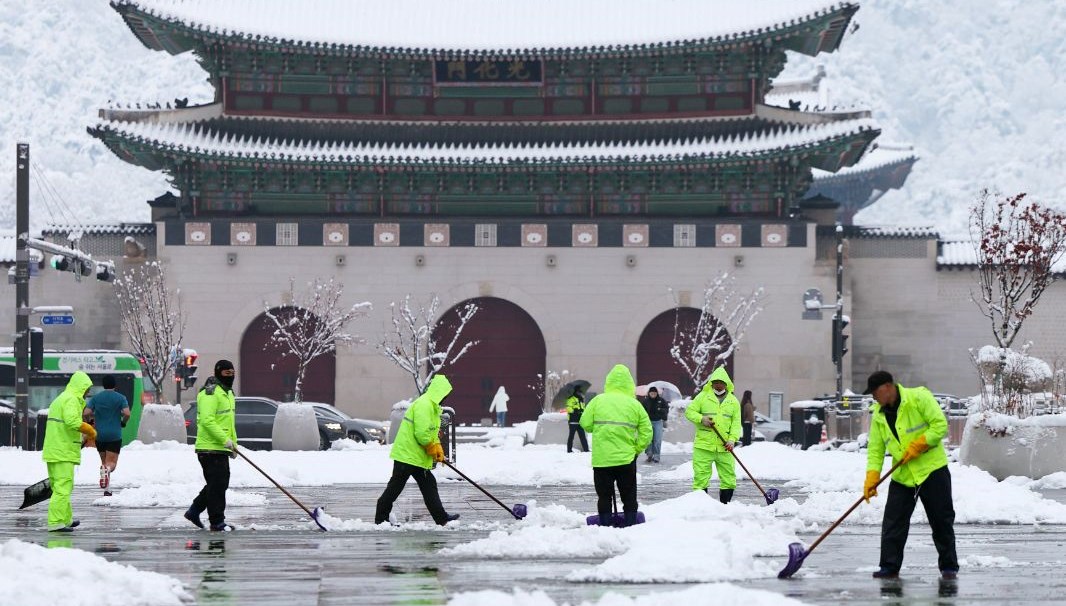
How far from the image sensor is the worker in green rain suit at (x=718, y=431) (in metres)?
18.6

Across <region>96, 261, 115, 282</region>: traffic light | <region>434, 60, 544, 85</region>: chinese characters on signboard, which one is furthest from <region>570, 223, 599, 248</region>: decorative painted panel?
<region>96, 261, 115, 282</region>: traffic light

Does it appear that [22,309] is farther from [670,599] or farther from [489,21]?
[670,599]

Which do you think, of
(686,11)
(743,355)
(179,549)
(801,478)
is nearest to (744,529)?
(179,549)

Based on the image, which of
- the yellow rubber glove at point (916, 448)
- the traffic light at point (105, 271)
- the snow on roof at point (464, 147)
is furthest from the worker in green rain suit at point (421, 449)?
the snow on roof at point (464, 147)

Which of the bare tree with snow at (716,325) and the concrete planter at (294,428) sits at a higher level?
the bare tree with snow at (716,325)

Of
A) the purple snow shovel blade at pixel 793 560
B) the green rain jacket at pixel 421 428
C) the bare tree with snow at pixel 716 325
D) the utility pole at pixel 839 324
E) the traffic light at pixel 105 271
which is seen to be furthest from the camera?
the bare tree with snow at pixel 716 325

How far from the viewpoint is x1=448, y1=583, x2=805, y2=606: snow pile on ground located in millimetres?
10102

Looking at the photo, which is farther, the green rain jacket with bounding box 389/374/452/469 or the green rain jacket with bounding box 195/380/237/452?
the green rain jacket with bounding box 195/380/237/452

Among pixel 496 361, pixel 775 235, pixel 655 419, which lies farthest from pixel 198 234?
pixel 655 419

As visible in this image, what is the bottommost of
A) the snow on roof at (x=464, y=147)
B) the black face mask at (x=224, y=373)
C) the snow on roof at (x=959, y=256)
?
the black face mask at (x=224, y=373)

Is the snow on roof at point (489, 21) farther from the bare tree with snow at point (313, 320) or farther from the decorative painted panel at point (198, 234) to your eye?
the bare tree with snow at point (313, 320)

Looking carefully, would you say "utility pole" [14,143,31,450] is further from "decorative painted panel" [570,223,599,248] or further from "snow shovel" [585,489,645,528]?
"snow shovel" [585,489,645,528]

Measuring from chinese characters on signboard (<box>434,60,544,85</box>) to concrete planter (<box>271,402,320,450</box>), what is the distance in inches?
563

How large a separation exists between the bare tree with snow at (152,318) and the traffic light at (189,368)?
54.5 inches
